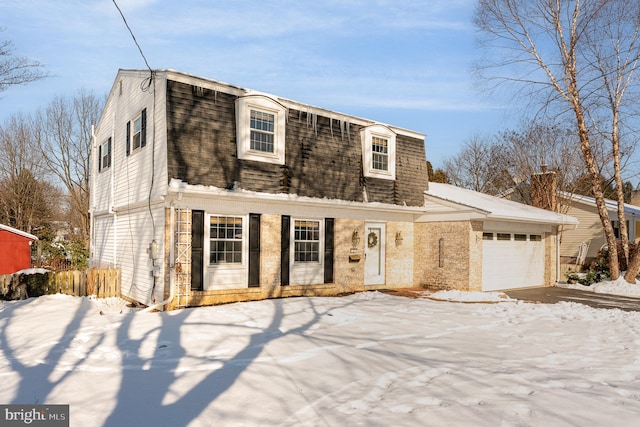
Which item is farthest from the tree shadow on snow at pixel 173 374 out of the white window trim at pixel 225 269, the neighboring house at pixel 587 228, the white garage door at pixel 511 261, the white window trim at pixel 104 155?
the neighboring house at pixel 587 228

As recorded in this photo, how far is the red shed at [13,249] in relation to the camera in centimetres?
1892

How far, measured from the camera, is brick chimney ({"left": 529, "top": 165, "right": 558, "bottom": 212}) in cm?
2448

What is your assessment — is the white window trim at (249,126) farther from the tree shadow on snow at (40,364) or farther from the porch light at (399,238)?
the tree shadow on snow at (40,364)

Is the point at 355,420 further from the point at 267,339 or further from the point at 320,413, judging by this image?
the point at 267,339

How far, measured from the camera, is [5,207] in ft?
102

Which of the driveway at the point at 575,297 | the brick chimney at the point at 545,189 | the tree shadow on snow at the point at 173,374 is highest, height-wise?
the brick chimney at the point at 545,189

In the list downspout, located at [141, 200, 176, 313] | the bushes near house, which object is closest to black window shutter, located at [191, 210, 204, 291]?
downspout, located at [141, 200, 176, 313]

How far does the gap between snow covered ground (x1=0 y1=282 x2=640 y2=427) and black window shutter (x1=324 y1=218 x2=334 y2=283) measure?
297 cm

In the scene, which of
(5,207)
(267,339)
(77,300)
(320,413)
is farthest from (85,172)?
(320,413)

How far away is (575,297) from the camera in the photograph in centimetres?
1451

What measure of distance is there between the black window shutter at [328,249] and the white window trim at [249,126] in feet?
7.98

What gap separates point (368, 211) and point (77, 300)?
8.45 m

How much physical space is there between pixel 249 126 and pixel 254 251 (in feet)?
10.7

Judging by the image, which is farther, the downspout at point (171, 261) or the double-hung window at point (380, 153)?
the double-hung window at point (380, 153)
